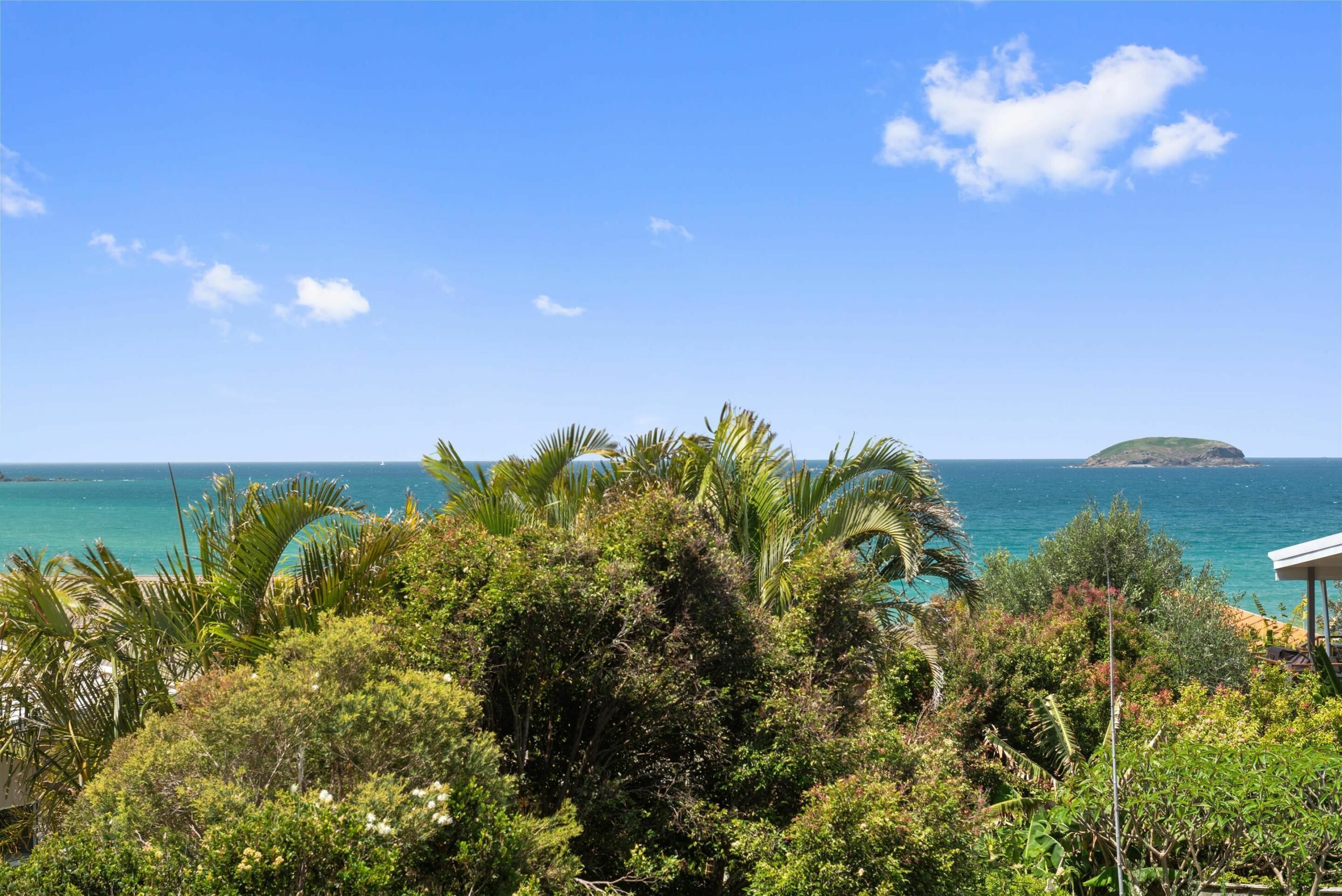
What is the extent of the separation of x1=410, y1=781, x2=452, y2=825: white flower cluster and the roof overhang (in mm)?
10303

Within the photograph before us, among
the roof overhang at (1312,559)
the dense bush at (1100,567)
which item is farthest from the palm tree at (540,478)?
the dense bush at (1100,567)

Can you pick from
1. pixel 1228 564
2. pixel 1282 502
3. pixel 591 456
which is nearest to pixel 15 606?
pixel 591 456

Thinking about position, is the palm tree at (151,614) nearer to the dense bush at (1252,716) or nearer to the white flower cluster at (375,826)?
the white flower cluster at (375,826)

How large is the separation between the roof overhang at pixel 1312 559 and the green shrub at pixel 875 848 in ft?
23.5

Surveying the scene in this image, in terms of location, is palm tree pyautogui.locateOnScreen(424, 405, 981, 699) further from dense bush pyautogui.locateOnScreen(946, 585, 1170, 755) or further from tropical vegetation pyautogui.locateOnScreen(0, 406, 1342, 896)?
dense bush pyautogui.locateOnScreen(946, 585, 1170, 755)

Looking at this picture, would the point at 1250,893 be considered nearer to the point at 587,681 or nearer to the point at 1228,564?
the point at 587,681

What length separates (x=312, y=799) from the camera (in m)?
4.21

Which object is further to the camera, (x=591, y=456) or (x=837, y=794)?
(x=591, y=456)

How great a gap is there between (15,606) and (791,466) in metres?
6.94

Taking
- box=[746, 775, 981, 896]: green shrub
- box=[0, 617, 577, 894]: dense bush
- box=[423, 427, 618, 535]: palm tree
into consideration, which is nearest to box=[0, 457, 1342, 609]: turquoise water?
box=[423, 427, 618, 535]: palm tree

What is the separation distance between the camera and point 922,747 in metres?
7.53

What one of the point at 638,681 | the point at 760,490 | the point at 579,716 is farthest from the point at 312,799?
the point at 760,490

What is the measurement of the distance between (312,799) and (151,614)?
3.63 meters

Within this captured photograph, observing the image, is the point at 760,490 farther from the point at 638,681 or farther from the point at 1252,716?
the point at 1252,716
